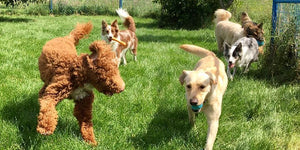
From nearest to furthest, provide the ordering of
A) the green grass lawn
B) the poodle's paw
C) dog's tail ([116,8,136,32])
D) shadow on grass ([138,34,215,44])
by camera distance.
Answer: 1. the poodle's paw
2. the green grass lawn
3. dog's tail ([116,8,136,32])
4. shadow on grass ([138,34,215,44])

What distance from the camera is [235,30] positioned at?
7953 mm

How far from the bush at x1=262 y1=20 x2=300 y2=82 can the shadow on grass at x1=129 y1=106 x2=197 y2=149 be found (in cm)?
271

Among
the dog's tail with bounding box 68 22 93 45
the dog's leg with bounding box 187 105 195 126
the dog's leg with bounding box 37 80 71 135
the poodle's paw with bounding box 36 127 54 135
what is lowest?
the dog's leg with bounding box 187 105 195 126

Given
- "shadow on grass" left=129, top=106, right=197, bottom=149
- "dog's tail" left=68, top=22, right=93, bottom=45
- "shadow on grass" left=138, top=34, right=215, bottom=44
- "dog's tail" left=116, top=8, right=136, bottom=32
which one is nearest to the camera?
"shadow on grass" left=129, top=106, right=197, bottom=149

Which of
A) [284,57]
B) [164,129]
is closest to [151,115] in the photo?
[164,129]

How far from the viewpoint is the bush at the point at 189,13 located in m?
14.6

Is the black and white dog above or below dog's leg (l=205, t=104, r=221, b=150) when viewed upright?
above

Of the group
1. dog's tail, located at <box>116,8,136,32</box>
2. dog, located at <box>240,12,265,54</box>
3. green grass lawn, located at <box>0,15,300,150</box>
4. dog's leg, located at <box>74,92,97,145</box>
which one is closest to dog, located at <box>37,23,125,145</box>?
dog's leg, located at <box>74,92,97,145</box>

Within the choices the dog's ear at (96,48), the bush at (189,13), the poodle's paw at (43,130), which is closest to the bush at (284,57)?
the dog's ear at (96,48)

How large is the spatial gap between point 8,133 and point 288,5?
5694mm

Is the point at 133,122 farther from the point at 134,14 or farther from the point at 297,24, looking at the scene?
the point at 134,14

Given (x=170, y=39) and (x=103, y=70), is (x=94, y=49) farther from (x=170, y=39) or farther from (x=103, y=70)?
(x=170, y=39)

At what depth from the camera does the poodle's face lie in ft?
8.51

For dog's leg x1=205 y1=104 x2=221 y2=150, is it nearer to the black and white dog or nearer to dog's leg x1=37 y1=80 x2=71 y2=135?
dog's leg x1=37 y1=80 x2=71 y2=135
